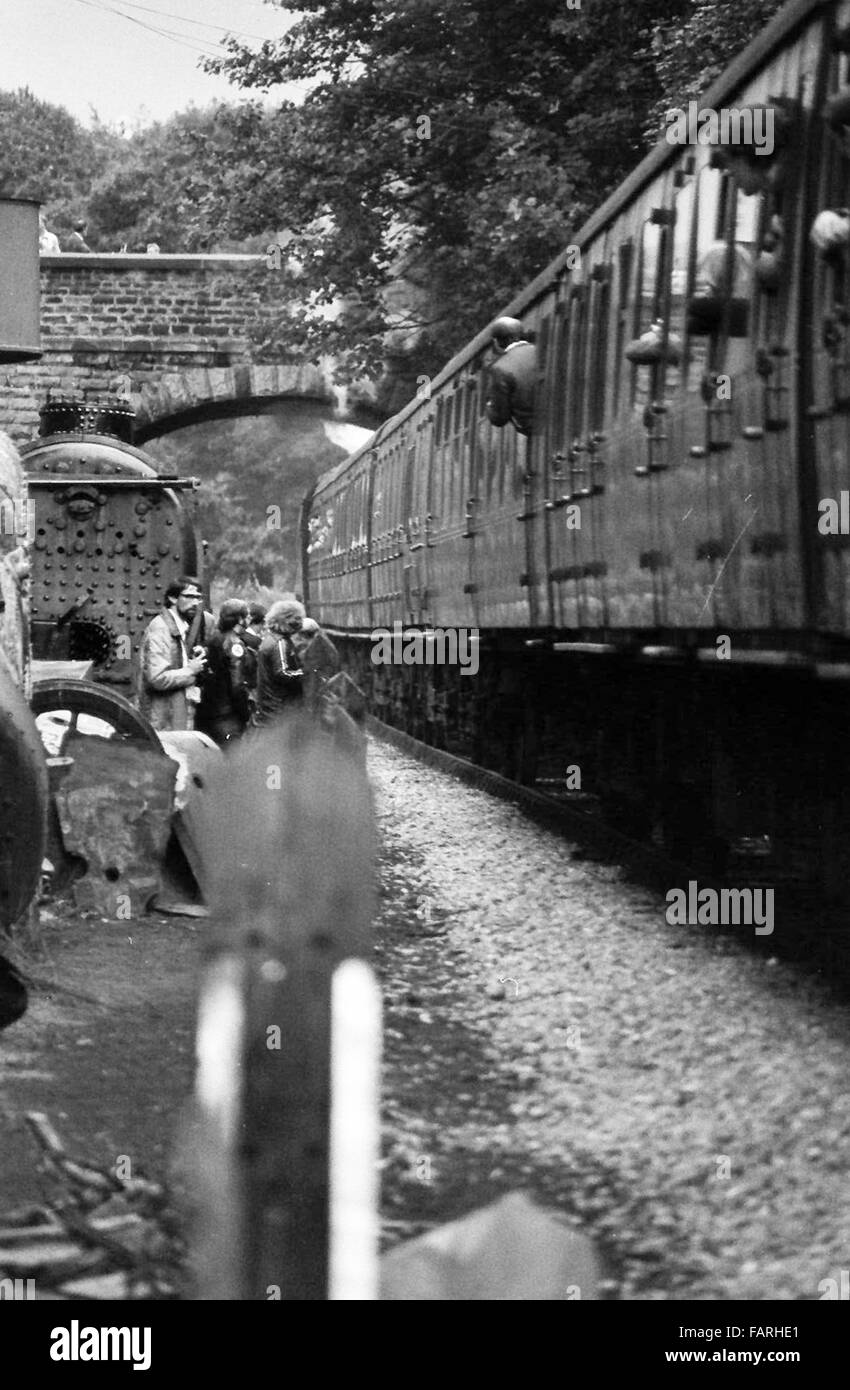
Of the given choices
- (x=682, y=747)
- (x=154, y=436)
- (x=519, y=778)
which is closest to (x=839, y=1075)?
(x=682, y=747)

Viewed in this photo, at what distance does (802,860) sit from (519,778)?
7379mm

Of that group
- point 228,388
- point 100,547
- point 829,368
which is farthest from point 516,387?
point 228,388

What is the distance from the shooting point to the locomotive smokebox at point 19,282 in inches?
429

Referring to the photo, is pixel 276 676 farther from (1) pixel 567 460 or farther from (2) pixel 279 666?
(1) pixel 567 460

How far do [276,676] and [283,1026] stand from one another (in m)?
11.4

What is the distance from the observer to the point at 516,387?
42.4ft

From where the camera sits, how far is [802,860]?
7.95 m

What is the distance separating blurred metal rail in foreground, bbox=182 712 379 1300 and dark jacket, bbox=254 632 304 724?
11.1 meters

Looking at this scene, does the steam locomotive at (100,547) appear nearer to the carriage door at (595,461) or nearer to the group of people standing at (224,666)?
the group of people standing at (224,666)

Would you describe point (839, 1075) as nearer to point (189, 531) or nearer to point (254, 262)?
point (189, 531)

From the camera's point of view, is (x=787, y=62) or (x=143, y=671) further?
(x=143, y=671)

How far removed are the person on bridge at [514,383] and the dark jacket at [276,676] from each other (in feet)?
5.89

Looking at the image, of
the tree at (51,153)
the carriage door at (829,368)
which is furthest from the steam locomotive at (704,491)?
the tree at (51,153)

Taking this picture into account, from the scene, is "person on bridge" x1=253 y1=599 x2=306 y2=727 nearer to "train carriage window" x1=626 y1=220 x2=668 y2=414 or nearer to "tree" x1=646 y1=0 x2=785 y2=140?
"train carriage window" x1=626 y1=220 x2=668 y2=414
